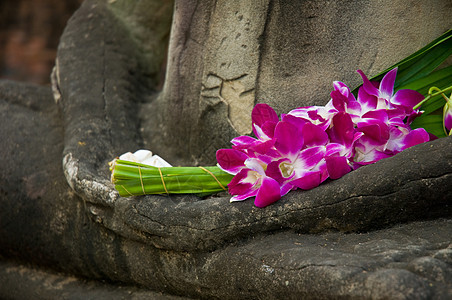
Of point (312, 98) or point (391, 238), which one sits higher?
point (312, 98)

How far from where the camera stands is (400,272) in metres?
0.84

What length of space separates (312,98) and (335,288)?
50 centimetres

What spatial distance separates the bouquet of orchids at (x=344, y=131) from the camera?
1056mm

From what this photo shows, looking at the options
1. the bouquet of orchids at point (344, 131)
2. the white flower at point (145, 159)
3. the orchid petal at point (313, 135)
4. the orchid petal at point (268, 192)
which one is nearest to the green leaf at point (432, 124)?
the bouquet of orchids at point (344, 131)

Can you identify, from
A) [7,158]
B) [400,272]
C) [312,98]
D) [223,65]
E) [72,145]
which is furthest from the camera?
[7,158]

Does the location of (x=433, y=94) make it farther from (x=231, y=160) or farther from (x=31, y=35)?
(x=31, y=35)

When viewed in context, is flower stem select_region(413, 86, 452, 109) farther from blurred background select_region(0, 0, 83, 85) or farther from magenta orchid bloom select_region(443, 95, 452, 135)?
blurred background select_region(0, 0, 83, 85)

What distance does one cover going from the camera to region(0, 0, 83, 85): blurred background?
4070 mm

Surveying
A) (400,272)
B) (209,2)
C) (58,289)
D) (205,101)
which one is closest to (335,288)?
(400,272)

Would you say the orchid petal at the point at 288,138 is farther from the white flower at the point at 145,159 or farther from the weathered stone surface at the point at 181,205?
the white flower at the point at 145,159

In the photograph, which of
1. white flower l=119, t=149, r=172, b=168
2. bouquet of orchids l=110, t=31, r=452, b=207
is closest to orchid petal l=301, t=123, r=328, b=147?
bouquet of orchids l=110, t=31, r=452, b=207

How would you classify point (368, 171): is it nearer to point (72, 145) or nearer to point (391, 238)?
point (391, 238)

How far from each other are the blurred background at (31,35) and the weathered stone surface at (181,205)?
230cm

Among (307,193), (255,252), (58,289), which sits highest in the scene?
(307,193)
